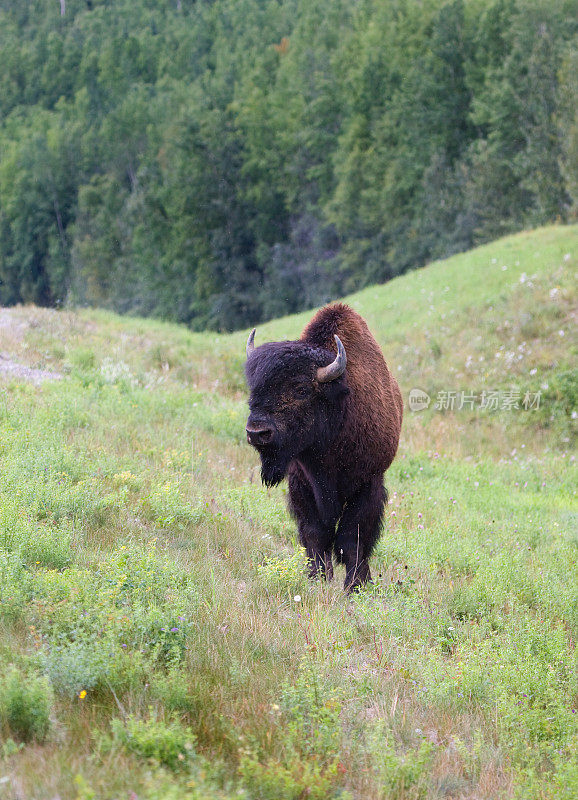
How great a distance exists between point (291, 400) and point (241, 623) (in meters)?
1.72

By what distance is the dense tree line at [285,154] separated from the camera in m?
43.0

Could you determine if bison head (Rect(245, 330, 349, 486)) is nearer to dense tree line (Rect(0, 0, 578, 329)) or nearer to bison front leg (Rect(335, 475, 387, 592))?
bison front leg (Rect(335, 475, 387, 592))

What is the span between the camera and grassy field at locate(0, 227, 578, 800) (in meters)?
3.11

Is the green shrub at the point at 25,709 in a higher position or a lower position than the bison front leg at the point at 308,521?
higher

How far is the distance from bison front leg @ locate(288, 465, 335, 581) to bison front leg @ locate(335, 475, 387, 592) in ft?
0.33

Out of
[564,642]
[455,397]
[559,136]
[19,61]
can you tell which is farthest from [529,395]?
[19,61]

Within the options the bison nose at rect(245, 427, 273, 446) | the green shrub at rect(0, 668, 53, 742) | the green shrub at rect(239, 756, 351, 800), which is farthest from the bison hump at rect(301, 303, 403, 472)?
the green shrub at rect(0, 668, 53, 742)

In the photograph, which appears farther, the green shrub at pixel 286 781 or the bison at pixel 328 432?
the bison at pixel 328 432

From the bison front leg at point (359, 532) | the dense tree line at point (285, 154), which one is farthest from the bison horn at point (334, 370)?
the dense tree line at point (285, 154)

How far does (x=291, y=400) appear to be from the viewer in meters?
5.61

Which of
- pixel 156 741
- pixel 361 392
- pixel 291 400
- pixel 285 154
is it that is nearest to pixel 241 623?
pixel 156 741

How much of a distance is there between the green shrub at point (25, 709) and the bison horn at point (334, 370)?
3.18m

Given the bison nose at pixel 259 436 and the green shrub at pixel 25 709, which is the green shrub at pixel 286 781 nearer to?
the green shrub at pixel 25 709

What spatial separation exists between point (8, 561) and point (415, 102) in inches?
1934
